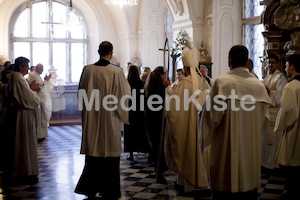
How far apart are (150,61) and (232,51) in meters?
13.8

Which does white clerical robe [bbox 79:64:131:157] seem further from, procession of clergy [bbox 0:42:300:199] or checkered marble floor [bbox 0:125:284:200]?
checkered marble floor [bbox 0:125:284:200]

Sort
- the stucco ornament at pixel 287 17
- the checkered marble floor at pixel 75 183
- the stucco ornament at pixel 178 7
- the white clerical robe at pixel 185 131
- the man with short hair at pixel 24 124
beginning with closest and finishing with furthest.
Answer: the white clerical robe at pixel 185 131 < the checkered marble floor at pixel 75 183 < the man with short hair at pixel 24 124 < the stucco ornament at pixel 287 17 < the stucco ornament at pixel 178 7

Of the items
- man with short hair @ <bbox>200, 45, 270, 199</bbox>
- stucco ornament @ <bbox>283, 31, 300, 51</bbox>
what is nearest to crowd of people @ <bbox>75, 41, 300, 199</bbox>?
man with short hair @ <bbox>200, 45, 270, 199</bbox>

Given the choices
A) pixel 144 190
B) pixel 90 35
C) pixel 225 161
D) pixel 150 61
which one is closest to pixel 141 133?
pixel 144 190

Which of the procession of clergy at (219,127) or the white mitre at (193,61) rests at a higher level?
the white mitre at (193,61)

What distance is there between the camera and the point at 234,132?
3.94 metres

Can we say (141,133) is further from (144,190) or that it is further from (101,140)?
(101,140)

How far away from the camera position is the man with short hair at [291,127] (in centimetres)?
491

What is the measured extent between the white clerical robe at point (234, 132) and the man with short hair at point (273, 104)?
9.38 ft

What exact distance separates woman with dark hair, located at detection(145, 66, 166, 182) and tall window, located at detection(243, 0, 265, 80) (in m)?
5.18

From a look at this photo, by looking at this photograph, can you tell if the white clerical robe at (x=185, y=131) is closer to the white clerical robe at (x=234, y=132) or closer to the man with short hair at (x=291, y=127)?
the man with short hair at (x=291, y=127)

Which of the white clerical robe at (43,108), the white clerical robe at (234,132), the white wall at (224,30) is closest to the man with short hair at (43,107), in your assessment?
the white clerical robe at (43,108)

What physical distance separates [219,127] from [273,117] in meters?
3.41

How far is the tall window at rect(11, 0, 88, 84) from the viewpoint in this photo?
18625 mm
